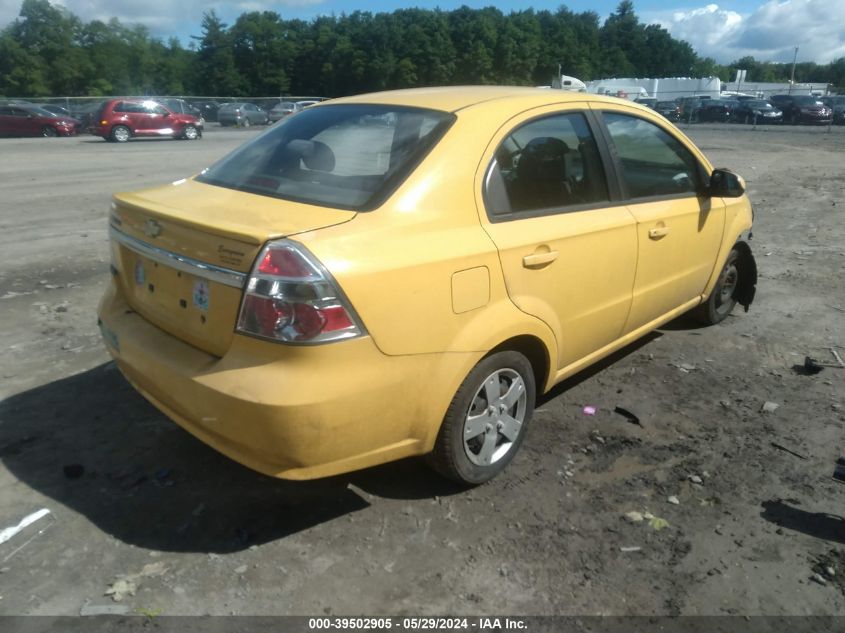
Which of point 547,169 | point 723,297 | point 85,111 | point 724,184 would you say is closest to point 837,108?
point 723,297

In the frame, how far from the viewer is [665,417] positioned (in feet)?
13.6

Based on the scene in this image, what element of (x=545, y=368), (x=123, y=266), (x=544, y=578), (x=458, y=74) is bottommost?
(x=544, y=578)

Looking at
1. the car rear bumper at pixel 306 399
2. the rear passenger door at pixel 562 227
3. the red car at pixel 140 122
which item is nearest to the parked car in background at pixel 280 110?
the red car at pixel 140 122

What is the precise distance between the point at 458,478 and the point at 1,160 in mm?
20493

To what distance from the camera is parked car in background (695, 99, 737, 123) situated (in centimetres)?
4188

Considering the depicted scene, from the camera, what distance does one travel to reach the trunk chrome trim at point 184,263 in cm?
268

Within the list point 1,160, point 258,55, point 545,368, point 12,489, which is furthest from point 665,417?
point 258,55

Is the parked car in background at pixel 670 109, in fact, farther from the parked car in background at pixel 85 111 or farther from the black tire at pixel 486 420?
the black tire at pixel 486 420

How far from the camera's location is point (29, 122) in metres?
31.8

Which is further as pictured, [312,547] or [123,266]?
[123,266]

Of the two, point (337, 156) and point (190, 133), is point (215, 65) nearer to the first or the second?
point (190, 133)

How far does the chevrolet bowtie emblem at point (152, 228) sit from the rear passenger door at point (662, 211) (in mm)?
2454

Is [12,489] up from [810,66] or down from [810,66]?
down

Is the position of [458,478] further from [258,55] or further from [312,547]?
[258,55]
